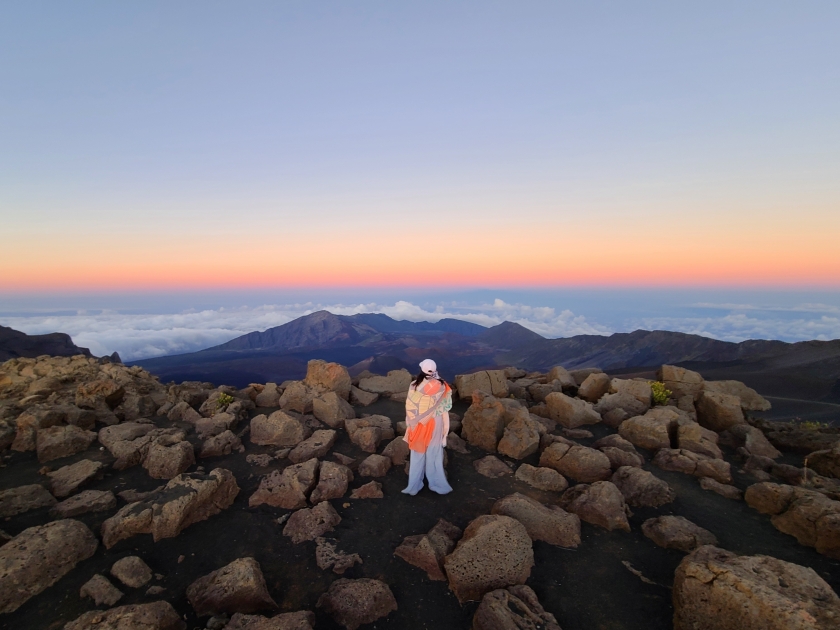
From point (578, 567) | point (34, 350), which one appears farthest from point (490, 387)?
point (34, 350)

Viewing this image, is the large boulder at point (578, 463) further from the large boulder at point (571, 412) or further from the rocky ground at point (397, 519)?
the large boulder at point (571, 412)

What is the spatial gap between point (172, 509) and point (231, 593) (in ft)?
7.03

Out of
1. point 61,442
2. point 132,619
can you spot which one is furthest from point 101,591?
point 61,442

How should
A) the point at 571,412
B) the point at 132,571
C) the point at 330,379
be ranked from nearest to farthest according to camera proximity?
the point at 132,571 < the point at 571,412 < the point at 330,379

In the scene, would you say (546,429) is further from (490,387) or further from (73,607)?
(73,607)

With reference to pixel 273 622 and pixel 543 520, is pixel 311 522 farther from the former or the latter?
pixel 543 520

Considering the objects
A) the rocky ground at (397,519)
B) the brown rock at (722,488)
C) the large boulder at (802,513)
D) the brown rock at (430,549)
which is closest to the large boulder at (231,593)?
the rocky ground at (397,519)

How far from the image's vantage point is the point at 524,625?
4.38m

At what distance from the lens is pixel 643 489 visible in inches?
281

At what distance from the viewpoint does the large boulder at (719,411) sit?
36.5 ft

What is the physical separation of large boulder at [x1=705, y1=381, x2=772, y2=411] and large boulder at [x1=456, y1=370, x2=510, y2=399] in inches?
271

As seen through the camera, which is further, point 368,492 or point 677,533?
point 368,492

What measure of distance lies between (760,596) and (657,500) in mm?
3165

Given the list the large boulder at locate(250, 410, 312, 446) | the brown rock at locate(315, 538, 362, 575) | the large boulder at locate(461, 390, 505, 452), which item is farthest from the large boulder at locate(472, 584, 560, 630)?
the large boulder at locate(250, 410, 312, 446)
